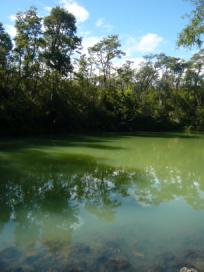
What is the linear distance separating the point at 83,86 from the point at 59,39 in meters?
7.20

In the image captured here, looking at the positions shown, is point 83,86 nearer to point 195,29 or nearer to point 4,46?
point 4,46

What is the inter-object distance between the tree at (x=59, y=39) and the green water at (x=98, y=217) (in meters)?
17.4

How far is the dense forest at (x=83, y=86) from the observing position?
81.3ft

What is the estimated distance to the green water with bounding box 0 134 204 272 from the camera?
14.3ft

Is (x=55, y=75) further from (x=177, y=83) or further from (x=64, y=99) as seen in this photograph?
(x=177, y=83)

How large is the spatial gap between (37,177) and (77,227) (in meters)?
4.49

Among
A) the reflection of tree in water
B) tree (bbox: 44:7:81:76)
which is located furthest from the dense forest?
the reflection of tree in water

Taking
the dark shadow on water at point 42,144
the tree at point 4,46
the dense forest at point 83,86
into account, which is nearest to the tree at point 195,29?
the dense forest at point 83,86

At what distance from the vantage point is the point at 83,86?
34.7 meters

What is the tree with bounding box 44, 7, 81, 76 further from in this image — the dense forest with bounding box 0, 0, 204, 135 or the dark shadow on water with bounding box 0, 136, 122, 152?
the dark shadow on water with bounding box 0, 136, 122, 152

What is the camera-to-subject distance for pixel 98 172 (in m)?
11.2

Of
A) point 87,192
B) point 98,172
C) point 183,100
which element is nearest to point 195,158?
point 98,172

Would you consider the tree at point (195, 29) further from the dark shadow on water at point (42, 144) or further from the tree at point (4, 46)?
the tree at point (4, 46)

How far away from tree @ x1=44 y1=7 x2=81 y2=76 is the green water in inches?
683
